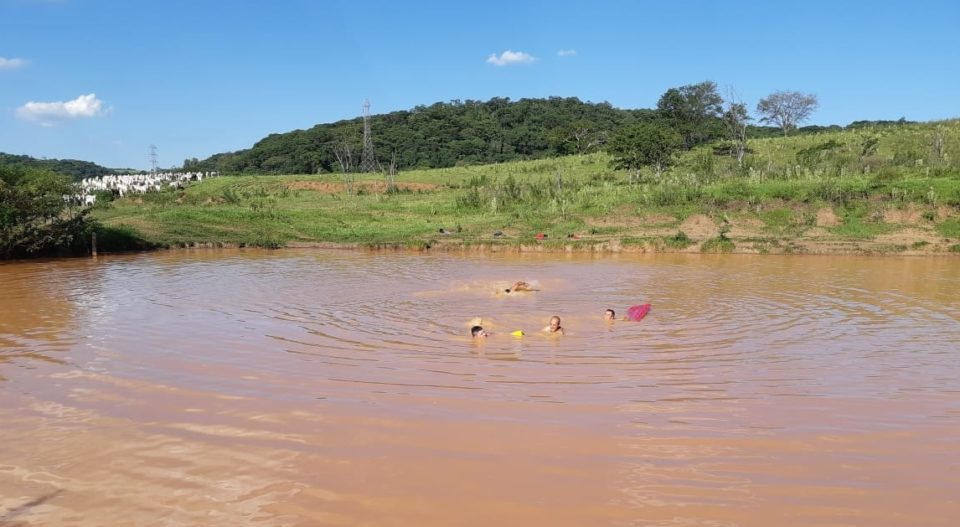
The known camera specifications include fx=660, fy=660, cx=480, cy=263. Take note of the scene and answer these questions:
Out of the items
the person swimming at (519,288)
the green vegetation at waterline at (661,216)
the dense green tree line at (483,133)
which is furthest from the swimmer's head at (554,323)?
the dense green tree line at (483,133)

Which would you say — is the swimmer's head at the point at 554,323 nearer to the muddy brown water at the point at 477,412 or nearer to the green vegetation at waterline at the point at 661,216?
the muddy brown water at the point at 477,412

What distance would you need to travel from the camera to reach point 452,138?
89688mm

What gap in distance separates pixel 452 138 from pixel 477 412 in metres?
85.7

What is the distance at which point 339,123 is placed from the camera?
372 ft

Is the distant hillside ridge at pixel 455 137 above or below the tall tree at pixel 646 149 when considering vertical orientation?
above

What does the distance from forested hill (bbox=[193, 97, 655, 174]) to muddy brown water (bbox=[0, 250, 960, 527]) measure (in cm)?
5626

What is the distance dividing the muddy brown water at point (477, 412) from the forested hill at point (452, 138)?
56.3 m

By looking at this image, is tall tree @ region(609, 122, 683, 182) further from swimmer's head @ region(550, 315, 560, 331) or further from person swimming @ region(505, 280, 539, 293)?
swimmer's head @ region(550, 315, 560, 331)

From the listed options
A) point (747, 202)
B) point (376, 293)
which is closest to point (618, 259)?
point (747, 202)

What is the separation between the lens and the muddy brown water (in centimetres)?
439

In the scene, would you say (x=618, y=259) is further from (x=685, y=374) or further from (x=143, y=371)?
(x=143, y=371)

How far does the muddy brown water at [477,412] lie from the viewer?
4.39 metres

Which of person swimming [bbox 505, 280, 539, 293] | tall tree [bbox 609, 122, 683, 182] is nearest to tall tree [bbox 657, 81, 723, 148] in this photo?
tall tree [bbox 609, 122, 683, 182]

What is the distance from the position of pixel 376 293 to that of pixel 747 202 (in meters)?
16.0
